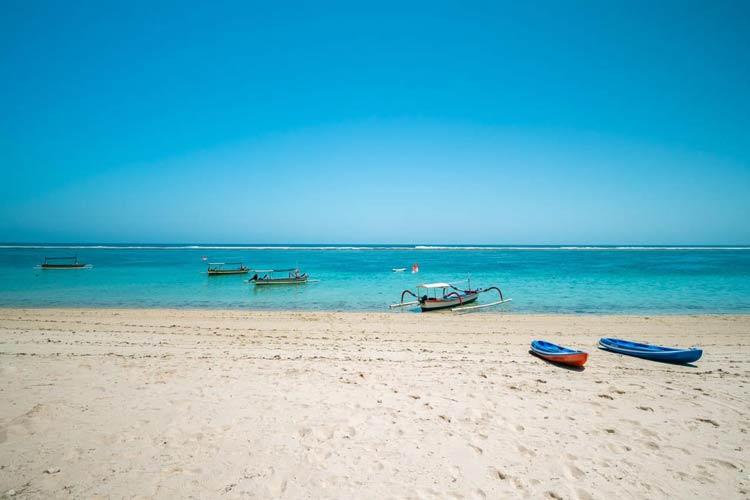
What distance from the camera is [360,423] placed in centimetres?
555

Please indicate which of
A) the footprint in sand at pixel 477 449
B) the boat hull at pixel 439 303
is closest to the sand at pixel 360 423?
the footprint in sand at pixel 477 449

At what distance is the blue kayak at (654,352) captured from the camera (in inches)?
362

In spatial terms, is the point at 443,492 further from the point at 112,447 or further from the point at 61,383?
the point at 61,383

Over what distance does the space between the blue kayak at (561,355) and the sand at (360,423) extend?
423 mm

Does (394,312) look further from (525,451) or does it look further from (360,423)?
(525,451)

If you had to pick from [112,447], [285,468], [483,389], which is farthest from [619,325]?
[112,447]

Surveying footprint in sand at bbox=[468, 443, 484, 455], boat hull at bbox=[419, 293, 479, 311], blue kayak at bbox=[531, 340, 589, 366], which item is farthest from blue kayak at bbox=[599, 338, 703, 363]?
boat hull at bbox=[419, 293, 479, 311]

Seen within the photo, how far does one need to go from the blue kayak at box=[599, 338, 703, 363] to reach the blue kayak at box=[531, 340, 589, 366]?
2.11 m

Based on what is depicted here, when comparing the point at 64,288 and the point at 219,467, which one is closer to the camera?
the point at 219,467

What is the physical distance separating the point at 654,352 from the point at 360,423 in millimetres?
8760

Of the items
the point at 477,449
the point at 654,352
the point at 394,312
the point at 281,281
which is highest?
the point at 477,449

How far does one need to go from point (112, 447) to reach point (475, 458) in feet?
15.8

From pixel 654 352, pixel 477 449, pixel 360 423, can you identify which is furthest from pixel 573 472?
pixel 654 352

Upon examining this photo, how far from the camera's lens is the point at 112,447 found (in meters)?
4.74
